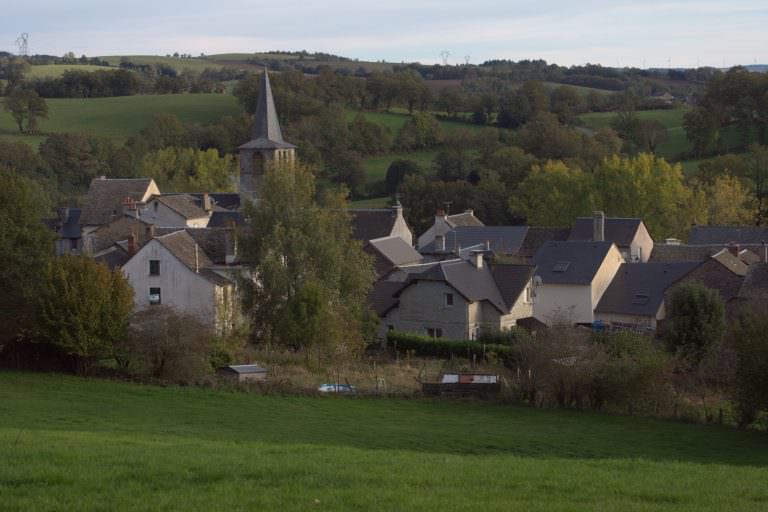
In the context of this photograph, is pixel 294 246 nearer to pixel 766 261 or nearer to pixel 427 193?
pixel 766 261

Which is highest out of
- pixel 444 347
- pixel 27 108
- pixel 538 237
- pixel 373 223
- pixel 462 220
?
pixel 27 108

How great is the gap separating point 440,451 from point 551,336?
10759 mm

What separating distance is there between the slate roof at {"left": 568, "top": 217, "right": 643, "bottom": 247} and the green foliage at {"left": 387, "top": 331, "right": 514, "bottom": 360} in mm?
20414

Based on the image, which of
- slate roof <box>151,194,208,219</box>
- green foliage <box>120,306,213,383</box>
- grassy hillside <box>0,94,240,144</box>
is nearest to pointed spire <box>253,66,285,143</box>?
slate roof <box>151,194,208,219</box>

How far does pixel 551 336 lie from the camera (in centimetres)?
3369

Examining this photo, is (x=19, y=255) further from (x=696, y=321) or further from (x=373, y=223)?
(x=373, y=223)

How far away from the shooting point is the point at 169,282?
146ft

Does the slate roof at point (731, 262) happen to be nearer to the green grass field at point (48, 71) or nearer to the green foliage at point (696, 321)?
the green foliage at point (696, 321)

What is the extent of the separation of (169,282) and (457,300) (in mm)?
13252

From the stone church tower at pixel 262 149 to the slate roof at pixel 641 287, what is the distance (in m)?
27.0

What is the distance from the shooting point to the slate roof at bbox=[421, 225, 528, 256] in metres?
69.2

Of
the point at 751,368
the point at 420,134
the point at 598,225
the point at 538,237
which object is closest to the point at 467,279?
the point at 598,225

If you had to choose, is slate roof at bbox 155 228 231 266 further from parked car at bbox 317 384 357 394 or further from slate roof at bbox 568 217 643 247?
slate roof at bbox 568 217 643 247

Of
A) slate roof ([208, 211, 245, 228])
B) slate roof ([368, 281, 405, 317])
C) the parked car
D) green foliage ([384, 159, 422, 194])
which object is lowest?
the parked car
